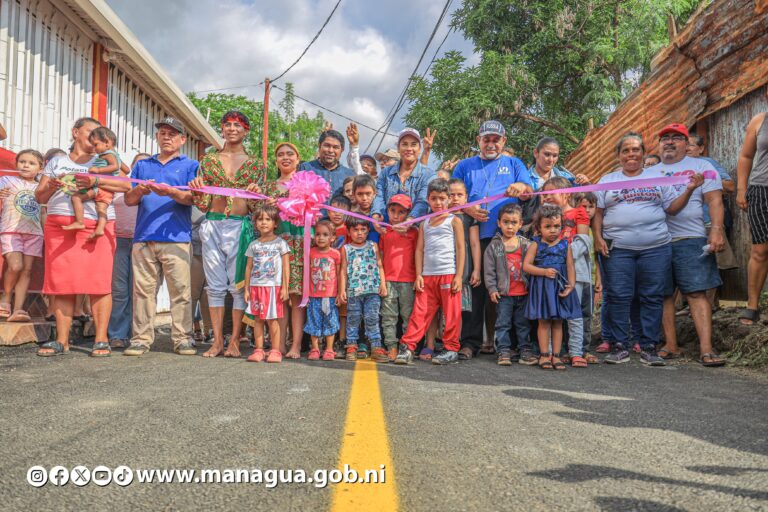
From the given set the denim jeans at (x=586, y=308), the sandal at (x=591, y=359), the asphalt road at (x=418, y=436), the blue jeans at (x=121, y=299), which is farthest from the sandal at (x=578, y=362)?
the blue jeans at (x=121, y=299)

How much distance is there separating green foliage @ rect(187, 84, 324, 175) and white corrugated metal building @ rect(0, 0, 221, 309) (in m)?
23.5

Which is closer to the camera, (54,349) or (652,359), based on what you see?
(54,349)

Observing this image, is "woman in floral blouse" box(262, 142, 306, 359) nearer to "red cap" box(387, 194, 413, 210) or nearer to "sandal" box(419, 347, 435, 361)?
"red cap" box(387, 194, 413, 210)

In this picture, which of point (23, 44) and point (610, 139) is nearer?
point (23, 44)

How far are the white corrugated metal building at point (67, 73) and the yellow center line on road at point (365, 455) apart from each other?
6.06 meters

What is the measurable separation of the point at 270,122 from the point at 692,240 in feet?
136

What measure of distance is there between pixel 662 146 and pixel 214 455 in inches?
209

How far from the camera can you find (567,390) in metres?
3.65

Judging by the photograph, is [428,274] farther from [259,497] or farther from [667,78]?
[667,78]

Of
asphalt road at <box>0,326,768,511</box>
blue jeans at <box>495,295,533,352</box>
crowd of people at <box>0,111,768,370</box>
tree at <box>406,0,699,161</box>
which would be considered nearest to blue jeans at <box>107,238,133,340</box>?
crowd of people at <box>0,111,768,370</box>

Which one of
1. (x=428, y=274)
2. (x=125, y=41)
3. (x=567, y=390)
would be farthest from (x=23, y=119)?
(x=567, y=390)

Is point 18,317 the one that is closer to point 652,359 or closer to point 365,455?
point 365,455

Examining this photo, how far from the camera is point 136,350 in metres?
5.09

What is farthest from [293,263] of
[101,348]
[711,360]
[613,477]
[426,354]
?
[613,477]
